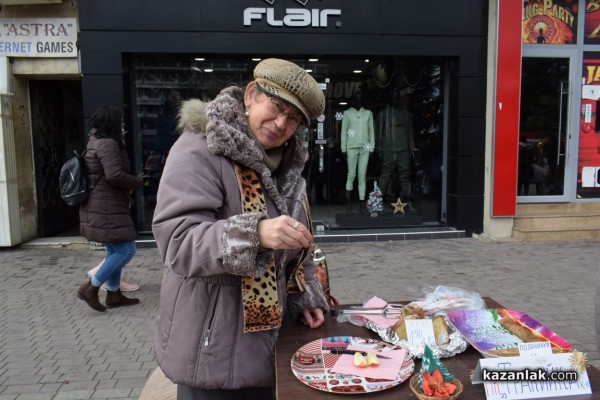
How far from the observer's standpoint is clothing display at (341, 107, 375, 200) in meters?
8.71

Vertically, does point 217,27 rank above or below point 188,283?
above

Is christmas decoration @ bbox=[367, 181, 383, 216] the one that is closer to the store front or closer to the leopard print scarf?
the store front

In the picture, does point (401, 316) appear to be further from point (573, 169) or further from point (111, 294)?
point (573, 169)

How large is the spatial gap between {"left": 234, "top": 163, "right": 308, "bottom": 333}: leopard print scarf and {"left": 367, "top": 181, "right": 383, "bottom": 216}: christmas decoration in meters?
7.25

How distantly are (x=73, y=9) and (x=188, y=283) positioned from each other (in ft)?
24.1

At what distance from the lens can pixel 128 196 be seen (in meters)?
4.93

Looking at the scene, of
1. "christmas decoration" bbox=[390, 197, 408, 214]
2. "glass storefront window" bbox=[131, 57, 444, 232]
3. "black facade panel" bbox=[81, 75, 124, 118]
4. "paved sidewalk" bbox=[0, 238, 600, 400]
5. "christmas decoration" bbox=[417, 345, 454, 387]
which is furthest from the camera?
"christmas decoration" bbox=[390, 197, 408, 214]

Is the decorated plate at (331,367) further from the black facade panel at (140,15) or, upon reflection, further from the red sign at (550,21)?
the red sign at (550,21)

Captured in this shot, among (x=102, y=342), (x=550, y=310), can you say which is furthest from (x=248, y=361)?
(x=550, y=310)

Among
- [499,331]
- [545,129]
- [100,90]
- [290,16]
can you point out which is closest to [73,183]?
[100,90]

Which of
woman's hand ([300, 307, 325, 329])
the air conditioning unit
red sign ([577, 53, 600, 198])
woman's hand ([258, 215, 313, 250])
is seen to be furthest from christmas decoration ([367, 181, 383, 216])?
woman's hand ([258, 215, 313, 250])

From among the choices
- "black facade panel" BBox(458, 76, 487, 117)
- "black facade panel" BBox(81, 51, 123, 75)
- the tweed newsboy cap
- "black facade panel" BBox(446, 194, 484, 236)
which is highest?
"black facade panel" BBox(81, 51, 123, 75)

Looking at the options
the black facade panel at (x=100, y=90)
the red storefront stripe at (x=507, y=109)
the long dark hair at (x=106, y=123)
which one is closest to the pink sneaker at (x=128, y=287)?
the long dark hair at (x=106, y=123)

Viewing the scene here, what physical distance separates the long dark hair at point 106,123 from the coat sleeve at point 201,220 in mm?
3369
